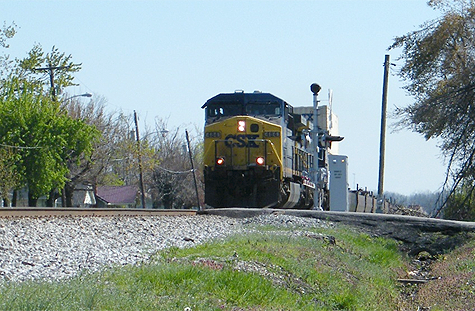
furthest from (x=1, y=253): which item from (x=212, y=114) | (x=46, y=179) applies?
(x=46, y=179)

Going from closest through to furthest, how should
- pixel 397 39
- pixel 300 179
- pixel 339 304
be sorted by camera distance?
pixel 339 304
pixel 397 39
pixel 300 179

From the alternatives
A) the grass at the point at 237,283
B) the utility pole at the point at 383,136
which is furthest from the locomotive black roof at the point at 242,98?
the grass at the point at 237,283

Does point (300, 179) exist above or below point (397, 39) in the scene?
below

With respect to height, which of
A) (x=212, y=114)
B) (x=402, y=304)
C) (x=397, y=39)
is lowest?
(x=402, y=304)

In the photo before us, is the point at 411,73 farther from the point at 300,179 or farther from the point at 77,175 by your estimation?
the point at 77,175

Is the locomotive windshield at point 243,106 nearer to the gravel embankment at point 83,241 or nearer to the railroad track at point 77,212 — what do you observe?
the railroad track at point 77,212

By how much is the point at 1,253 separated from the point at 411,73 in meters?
13.0

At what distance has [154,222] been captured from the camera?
14703 mm

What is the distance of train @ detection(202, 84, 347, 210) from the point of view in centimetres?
2119

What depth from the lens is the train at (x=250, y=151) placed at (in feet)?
69.5

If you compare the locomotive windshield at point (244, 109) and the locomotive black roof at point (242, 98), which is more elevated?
the locomotive black roof at point (242, 98)

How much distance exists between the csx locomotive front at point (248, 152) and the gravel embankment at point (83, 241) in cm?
513

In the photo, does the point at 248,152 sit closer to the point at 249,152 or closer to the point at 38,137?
the point at 249,152

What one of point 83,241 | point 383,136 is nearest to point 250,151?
point 383,136
